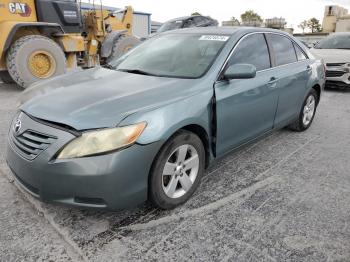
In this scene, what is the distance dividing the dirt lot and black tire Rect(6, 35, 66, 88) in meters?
4.01

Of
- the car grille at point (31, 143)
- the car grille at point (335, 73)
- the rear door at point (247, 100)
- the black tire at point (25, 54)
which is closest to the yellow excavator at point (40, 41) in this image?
the black tire at point (25, 54)

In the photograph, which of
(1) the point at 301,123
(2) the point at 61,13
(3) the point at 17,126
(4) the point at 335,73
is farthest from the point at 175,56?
(4) the point at 335,73

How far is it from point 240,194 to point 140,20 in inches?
1133

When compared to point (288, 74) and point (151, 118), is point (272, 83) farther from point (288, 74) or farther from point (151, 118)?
point (151, 118)

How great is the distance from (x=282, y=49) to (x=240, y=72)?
1.53 meters

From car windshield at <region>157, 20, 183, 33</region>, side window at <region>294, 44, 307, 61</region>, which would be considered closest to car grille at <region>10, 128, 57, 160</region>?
side window at <region>294, 44, 307, 61</region>

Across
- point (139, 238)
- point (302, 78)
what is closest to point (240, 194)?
point (139, 238)

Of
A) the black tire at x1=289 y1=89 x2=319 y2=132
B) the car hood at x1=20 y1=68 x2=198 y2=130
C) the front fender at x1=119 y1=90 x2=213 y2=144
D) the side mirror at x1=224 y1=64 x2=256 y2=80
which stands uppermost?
the side mirror at x1=224 y1=64 x2=256 y2=80

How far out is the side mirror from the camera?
9.23 ft

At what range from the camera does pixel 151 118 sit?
7.36 feet

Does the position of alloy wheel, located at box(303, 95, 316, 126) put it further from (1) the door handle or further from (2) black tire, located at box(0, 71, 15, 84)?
(2) black tire, located at box(0, 71, 15, 84)

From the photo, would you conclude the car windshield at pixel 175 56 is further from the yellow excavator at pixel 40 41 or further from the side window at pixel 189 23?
the side window at pixel 189 23

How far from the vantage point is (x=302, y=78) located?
4.27m

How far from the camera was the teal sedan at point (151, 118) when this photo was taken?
6.87 ft
